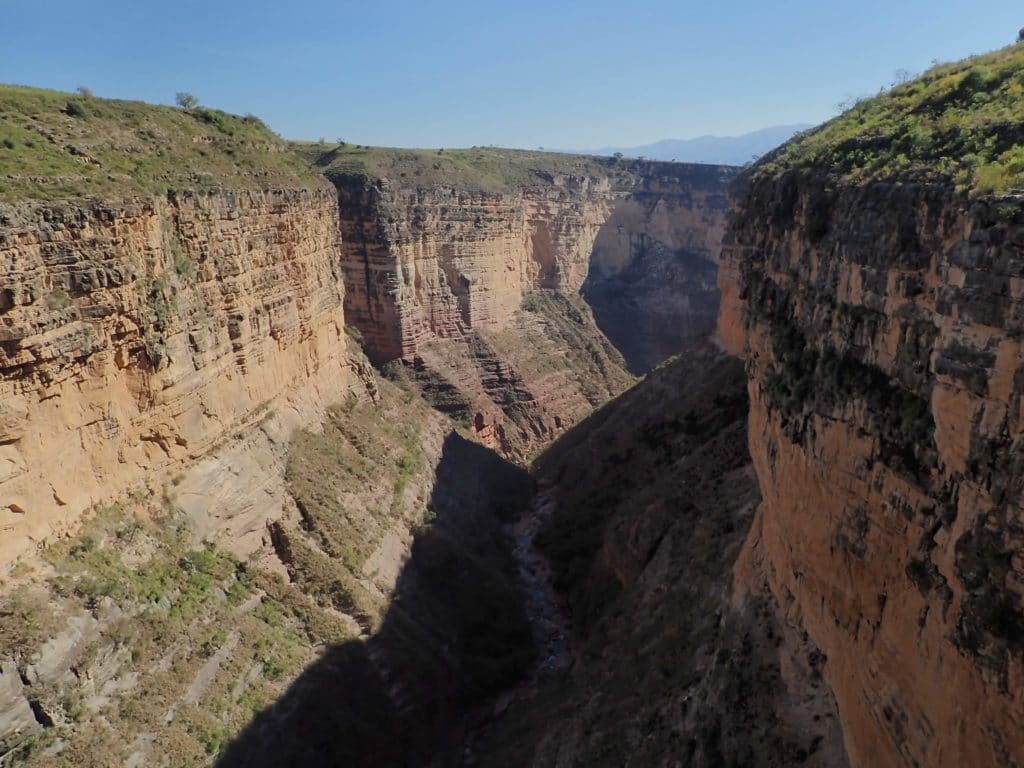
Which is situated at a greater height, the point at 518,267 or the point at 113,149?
the point at 113,149

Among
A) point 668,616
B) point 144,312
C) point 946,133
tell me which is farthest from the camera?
point 668,616

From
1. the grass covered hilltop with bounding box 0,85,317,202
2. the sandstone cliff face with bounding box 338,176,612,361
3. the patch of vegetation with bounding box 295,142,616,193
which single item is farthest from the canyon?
the patch of vegetation with bounding box 295,142,616,193

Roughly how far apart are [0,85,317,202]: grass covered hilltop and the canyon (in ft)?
1.05

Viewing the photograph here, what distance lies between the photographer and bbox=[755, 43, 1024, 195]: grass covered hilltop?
35.1 feet

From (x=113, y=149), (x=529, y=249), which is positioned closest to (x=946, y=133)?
(x=113, y=149)

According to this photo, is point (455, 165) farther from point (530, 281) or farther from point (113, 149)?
point (113, 149)

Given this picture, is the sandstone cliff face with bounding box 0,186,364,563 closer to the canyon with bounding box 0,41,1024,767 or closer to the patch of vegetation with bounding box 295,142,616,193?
the canyon with bounding box 0,41,1024,767

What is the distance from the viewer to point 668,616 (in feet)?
82.0

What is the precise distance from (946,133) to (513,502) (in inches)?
1501

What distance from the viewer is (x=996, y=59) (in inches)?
658

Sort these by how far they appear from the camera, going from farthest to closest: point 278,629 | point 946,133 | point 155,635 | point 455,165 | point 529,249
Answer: point 529,249, point 455,165, point 278,629, point 155,635, point 946,133

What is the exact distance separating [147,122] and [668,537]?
27238 millimetres

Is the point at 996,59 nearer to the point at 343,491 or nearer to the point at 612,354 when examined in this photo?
the point at 343,491

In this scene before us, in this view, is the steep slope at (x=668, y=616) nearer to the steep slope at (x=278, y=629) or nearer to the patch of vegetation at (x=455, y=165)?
the steep slope at (x=278, y=629)
